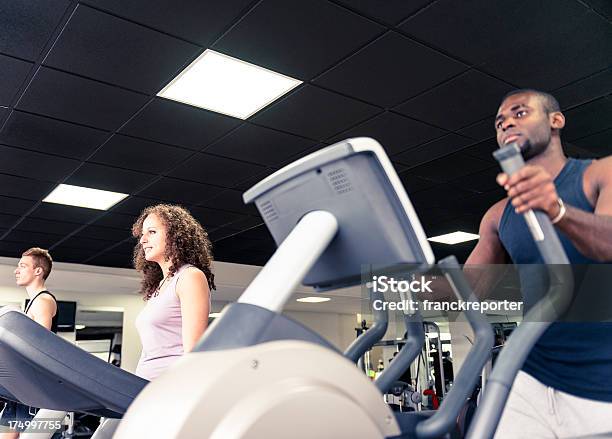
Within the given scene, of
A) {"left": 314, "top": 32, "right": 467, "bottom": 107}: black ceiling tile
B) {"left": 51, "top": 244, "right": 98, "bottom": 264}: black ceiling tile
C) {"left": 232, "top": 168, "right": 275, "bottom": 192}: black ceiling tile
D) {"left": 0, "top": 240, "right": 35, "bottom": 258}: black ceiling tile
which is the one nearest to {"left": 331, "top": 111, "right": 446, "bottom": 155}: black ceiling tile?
{"left": 314, "top": 32, "right": 467, "bottom": 107}: black ceiling tile

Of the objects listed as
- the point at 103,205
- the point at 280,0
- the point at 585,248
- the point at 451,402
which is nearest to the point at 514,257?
the point at 585,248

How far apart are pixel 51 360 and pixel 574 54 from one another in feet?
8.74

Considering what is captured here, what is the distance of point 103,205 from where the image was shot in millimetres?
4828

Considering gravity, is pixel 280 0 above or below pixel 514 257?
above

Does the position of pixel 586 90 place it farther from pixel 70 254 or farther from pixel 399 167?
pixel 70 254

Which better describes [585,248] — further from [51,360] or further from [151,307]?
[151,307]

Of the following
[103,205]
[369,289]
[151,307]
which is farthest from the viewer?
[103,205]

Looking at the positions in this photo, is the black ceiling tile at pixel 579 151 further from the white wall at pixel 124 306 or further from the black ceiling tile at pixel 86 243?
the white wall at pixel 124 306

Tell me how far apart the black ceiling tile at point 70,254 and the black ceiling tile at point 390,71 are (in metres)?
4.56

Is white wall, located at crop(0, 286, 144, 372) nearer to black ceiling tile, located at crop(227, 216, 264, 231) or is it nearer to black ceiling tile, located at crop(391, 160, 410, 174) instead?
black ceiling tile, located at crop(227, 216, 264, 231)

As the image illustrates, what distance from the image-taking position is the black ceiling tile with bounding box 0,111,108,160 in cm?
321

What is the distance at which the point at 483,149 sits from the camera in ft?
12.4

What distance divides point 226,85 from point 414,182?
2066 millimetres

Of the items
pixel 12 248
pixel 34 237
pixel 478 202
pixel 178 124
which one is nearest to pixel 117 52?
pixel 178 124
